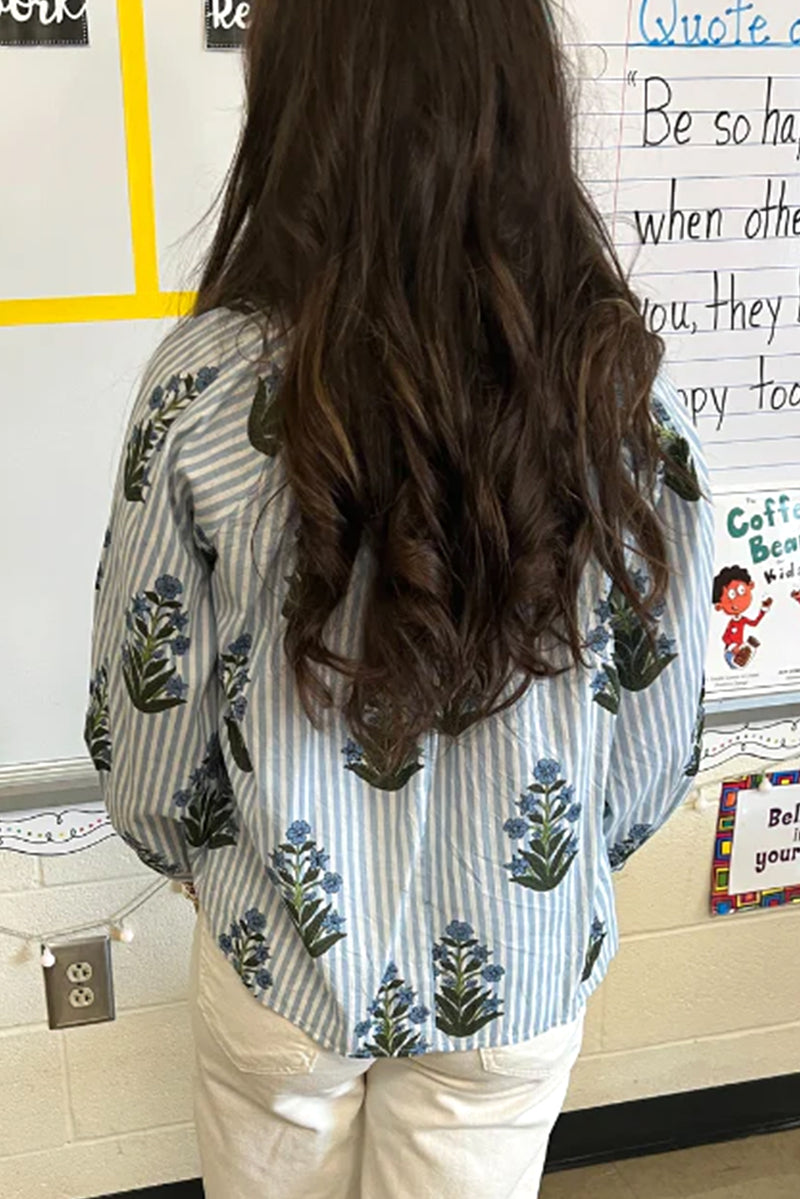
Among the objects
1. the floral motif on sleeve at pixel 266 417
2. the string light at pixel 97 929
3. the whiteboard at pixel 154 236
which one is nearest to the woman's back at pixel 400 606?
the floral motif on sleeve at pixel 266 417

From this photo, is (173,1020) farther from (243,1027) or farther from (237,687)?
(237,687)

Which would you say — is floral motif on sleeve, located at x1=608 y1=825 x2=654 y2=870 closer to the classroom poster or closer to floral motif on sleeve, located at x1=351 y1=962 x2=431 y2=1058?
floral motif on sleeve, located at x1=351 y1=962 x2=431 y2=1058

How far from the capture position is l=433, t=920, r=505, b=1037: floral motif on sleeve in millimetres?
950

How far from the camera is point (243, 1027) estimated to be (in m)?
0.99

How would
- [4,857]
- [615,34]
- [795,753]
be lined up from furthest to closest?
1. [795,753]
2. [4,857]
3. [615,34]

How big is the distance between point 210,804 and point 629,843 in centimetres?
36

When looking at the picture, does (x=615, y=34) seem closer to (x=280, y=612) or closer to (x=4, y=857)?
(x=280, y=612)

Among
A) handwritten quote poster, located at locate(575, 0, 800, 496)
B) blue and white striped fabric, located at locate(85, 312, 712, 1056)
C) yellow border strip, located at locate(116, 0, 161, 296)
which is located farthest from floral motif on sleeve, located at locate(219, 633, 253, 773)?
handwritten quote poster, located at locate(575, 0, 800, 496)

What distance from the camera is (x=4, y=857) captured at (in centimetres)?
139

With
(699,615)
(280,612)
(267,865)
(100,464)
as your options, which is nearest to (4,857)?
(100,464)

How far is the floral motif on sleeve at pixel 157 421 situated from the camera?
80cm

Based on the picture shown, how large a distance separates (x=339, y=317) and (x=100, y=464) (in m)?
0.56

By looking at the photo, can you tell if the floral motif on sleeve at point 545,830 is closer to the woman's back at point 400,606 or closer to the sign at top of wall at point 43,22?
the woman's back at point 400,606

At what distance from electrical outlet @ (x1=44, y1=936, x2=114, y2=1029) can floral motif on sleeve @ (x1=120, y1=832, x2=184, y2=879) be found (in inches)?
18.4
